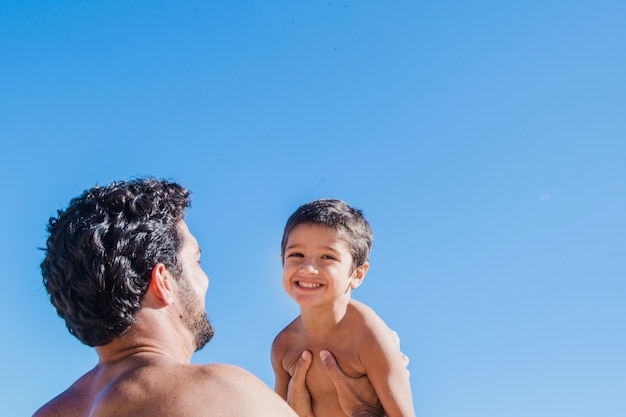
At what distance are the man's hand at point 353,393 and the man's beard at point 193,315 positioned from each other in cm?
240

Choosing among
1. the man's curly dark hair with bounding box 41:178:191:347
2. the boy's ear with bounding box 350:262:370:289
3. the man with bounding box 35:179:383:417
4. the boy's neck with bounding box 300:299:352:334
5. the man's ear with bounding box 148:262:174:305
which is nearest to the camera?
the man with bounding box 35:179:383:417

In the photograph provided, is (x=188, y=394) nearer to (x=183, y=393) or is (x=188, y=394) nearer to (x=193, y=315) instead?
(x=183, y=393)

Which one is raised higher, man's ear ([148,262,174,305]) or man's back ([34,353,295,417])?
man's ear ([148,262,174,305])

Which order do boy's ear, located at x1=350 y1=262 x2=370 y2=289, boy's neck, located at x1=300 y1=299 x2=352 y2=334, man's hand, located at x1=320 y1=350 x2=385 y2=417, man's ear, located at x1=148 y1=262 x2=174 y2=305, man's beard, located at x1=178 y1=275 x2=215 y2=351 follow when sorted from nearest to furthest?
1. man's ear, located at x1=148 y1=262 x2=174 y2=305
2. man's beard, located at x1=178 y1=275 x2=215 y2=351
3. man's hand, located at x1=320 y1=350 x2=385 y2=417
4. boy's neck, located at x1=300 y1=299 x2=352 y2=334
5. boy's ear, located at x1=350 y1=262 x2=370 y2=289

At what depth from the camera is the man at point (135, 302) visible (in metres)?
3.80

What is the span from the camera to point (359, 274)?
7730 mm

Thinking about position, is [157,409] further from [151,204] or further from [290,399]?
[290,399]

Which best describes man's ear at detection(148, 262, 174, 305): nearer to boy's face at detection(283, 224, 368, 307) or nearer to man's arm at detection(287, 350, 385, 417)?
boy's face at detection(283, 224, 368, 307)

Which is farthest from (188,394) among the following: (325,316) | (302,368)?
(325,316)

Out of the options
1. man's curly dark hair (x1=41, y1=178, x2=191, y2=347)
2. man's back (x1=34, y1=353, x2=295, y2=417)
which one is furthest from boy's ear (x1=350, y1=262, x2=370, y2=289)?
man's back (x1=34, y1=353, x2=295, y2=417)

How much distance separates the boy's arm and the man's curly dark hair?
2.84 m

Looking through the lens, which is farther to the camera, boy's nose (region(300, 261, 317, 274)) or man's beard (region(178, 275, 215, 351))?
boy's nose (region(300, 261, 317, 274))

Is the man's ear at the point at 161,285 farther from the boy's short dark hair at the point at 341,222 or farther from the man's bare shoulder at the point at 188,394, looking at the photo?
the boy's short dark hair at the point at 341,222

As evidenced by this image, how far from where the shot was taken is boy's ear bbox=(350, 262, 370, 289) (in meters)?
7.63
